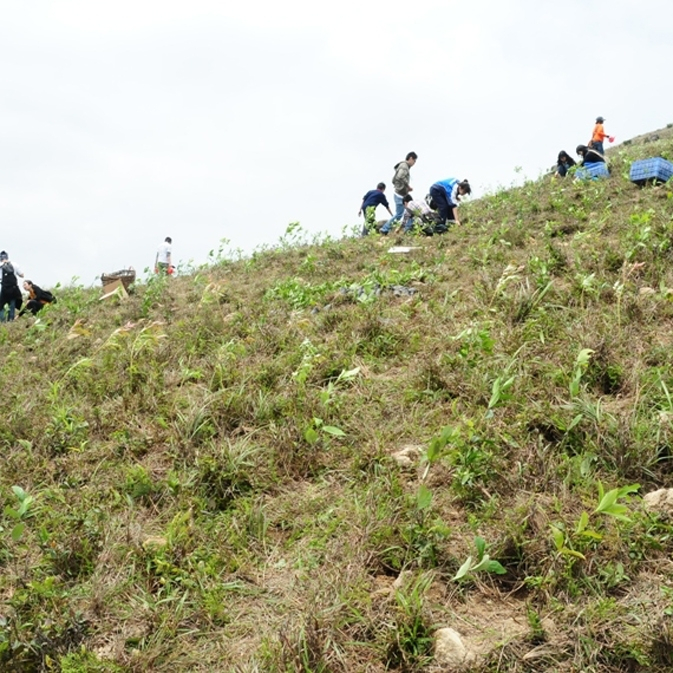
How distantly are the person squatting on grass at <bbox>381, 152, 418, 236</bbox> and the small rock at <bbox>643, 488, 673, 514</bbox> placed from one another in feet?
28.1

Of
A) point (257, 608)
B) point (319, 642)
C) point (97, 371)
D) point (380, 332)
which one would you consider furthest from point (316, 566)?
point (97, 371)

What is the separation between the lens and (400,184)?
11180mm

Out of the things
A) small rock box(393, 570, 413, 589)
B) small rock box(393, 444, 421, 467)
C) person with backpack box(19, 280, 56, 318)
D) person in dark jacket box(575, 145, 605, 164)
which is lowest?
small rock box(393, 570, 413, 589)

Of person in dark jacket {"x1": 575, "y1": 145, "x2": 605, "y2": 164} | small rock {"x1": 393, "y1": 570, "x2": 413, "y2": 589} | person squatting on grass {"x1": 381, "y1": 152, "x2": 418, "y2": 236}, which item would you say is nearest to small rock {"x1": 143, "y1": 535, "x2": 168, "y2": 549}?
small rock {"x1": 393, "y1": 570, "x2": 413, "y2": 589}

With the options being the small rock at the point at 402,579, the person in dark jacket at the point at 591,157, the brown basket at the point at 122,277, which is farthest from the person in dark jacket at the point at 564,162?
the small rock at the point at 402,579

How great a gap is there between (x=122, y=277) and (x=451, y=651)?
10.1 meters

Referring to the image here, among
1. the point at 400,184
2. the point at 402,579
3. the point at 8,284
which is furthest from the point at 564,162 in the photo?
the point at 402,579

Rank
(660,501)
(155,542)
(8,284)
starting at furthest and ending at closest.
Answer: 1. (8,284)
2. (155,542)
3. (660,501)

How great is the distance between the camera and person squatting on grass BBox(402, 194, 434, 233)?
9.78 metres

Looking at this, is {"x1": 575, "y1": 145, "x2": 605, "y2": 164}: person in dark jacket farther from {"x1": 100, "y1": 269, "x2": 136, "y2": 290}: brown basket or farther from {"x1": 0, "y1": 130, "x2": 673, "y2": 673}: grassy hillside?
{"x1": 100, "y1": 269, "x2": 136, "y2": 290}: brown basket

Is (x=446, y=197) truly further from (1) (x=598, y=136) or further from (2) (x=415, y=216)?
(1) (x=598, y=136)

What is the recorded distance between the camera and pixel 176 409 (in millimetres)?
4336

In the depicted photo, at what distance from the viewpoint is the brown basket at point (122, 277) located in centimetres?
1111

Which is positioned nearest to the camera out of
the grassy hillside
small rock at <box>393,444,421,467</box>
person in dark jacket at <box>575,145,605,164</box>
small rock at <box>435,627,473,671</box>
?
small rock at <box>435,627,473,671</box>
